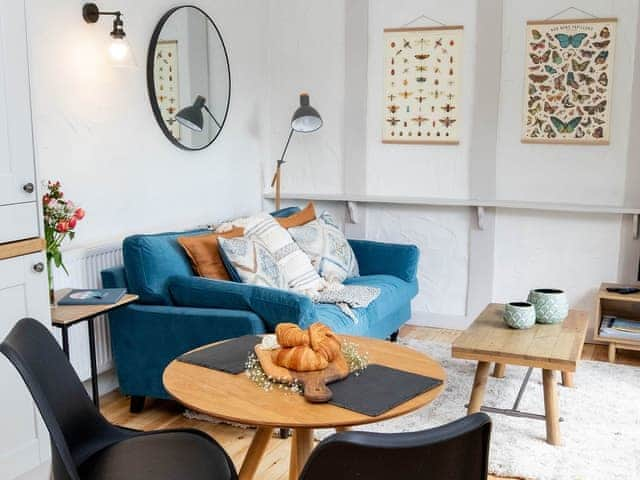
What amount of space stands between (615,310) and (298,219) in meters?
2.07

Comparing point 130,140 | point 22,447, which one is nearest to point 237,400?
point 22,447

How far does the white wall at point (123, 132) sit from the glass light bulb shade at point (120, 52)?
4 centimetres

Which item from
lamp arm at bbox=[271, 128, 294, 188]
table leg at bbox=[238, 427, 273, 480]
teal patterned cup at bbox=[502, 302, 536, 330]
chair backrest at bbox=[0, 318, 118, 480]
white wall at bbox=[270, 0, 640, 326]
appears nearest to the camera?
chair backrest at bbox=[0, 318, 118, 480]

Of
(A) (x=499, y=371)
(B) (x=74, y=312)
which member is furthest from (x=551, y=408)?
(B) (x=74, y=312)

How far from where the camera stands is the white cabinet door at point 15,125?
247 cm

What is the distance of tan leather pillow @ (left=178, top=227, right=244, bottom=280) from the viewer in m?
3.55

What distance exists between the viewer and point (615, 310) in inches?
178

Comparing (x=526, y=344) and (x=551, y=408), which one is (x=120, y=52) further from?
(x=551, y=408)

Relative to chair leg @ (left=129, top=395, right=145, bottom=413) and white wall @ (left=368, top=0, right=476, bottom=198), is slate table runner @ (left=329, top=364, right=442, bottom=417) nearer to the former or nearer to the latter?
chair leg @ (left=129, top=395, right=145, bottom=413)

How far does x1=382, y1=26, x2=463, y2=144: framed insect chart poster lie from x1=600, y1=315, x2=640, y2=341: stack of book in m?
1.49

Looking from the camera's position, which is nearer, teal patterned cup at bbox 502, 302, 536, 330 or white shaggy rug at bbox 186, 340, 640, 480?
white shaggy rug at bbox 186, 340, 640, 480

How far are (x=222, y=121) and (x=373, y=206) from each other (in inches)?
48.0

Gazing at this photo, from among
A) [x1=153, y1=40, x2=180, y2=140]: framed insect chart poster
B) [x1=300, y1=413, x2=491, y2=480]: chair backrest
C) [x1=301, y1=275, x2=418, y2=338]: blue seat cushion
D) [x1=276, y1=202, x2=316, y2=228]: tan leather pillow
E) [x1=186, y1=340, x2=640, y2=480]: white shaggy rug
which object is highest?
[x1=153, y1=40, x2=180, y2=140]: framed insect chart poster

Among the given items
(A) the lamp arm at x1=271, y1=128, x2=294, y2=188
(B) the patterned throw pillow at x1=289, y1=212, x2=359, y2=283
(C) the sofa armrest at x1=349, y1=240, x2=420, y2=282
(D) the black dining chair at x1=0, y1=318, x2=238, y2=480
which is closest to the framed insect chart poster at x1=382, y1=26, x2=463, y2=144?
(A) the lamp arm at x1=271, y1=128, x2=294, y2=188
